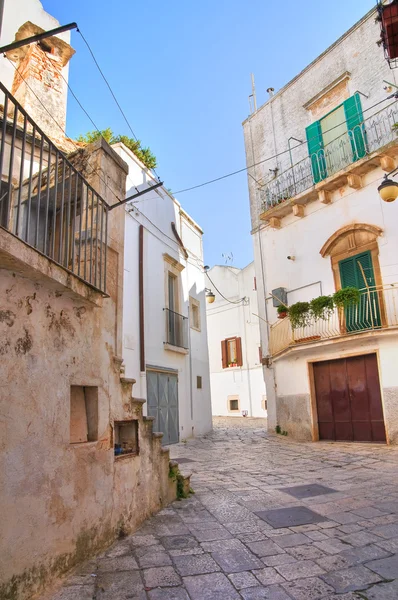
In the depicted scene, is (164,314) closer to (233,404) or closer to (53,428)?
(53,428)

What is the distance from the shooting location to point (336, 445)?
10.2 m

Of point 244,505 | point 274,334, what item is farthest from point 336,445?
point 244,505

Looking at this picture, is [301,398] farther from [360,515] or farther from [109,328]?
[109,328]

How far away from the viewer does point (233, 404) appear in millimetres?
24688

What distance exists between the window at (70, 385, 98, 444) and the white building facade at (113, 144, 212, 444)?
20.9ft

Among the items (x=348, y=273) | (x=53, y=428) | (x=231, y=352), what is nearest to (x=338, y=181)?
(x=348, y=273)

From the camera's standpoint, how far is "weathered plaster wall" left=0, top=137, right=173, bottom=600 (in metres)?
2.63

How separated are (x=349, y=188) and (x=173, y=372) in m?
7.53

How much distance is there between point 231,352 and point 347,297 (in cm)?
1537

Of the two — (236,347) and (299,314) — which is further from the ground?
(236,347)

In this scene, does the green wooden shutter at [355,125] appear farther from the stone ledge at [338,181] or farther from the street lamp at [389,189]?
the street lamp at [389,189]

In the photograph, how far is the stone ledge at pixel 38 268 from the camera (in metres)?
2.55

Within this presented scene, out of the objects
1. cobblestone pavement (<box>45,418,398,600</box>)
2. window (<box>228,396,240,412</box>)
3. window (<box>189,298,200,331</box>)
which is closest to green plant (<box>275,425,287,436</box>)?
window (<box>189,298,200,331</box>)

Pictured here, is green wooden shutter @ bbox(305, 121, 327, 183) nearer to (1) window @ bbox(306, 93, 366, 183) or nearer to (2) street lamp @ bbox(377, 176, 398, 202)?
(1) window @ bbox(306, 93, 366, 183)
